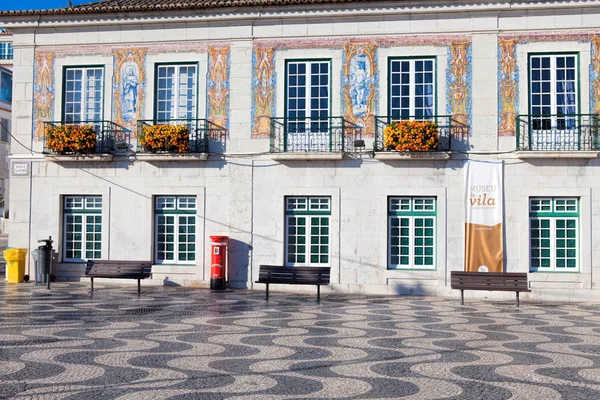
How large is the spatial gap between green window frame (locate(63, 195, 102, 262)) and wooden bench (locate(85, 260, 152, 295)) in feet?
6.57

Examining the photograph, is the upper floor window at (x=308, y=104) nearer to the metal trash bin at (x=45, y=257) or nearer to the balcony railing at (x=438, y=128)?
the balcony railing at (x=438, y=128)

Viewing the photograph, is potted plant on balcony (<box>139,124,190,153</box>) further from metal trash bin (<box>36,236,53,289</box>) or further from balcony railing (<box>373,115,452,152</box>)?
balcony railing (<box>373,115,452,152</box>)

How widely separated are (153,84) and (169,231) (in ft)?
12.4

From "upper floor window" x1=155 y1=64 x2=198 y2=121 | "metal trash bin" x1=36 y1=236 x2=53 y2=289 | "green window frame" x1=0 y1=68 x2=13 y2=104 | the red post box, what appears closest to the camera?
the red post box

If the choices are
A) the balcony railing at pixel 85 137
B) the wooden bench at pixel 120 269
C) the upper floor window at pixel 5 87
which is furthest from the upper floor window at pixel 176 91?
the upper floor window at pixel 5 87

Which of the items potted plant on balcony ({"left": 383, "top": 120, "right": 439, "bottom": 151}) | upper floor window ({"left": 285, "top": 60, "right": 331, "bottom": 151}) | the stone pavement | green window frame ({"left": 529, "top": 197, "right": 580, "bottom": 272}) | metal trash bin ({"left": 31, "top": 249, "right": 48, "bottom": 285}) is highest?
upper floor window ({"left": 285, "top": 60, "right": 331, "bottom": 151})

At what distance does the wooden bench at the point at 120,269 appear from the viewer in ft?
57.8

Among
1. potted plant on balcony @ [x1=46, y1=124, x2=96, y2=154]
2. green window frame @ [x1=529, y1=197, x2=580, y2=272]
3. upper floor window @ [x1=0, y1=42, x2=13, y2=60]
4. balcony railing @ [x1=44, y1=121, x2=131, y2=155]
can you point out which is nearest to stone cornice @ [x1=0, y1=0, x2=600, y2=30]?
balcony railing @ [x1=44, y1=121, x2=131, y2=155]

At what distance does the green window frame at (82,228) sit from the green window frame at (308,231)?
5.04 meters

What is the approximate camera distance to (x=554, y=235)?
18.1 metres

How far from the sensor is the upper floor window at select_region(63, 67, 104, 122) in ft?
66.6

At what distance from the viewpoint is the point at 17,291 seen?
58.0 ft

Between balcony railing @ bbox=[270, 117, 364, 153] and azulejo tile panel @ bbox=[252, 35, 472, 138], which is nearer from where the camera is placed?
azulejo tile panel @ bbox=[252, 35, 472, 138]

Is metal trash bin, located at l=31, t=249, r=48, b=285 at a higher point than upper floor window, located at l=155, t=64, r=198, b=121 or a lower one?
lower
